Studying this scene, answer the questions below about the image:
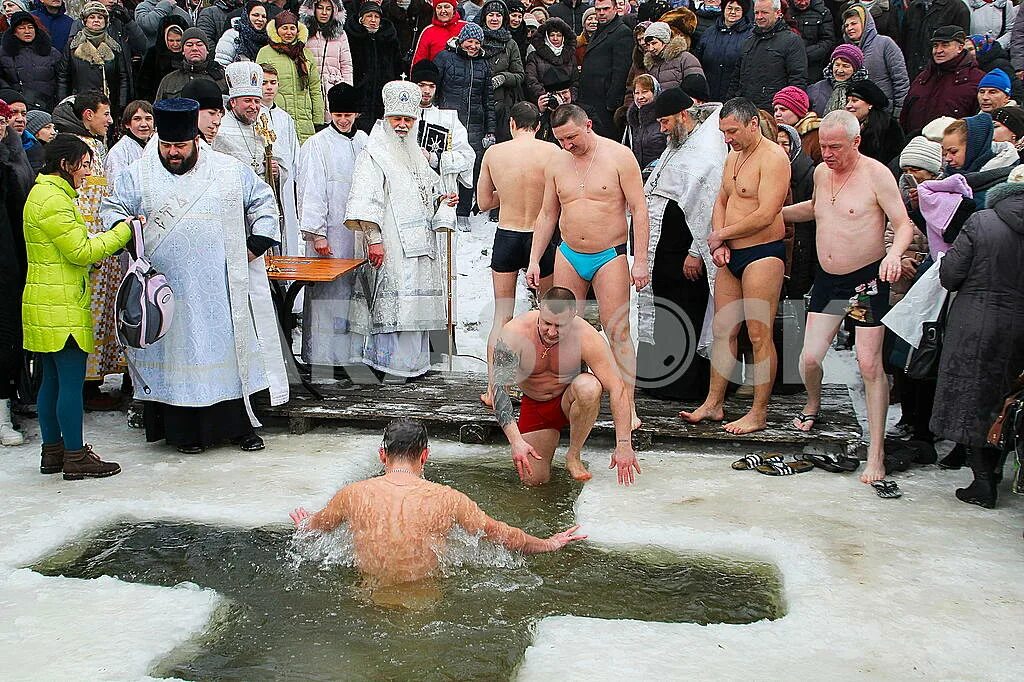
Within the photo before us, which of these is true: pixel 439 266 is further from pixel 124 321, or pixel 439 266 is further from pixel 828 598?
pixel 828 598

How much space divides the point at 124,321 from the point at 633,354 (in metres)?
2.93

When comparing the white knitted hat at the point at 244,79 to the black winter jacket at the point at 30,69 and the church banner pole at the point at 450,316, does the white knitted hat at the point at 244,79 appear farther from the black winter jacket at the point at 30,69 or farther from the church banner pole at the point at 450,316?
the black winter jacket at the point at 30,69

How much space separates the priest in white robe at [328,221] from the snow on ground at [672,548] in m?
0.99

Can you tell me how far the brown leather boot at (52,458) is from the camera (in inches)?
221

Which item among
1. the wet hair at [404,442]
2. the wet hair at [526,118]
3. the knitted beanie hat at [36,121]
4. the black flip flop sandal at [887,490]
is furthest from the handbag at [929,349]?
the knitted beanie hat at [36,121]

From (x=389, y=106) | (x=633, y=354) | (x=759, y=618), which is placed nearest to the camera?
(x=759, y=618)

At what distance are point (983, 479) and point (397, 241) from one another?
4.03 metres

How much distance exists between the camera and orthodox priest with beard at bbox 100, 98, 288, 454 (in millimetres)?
5824

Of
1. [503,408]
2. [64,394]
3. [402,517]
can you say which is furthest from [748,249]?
[64,394]

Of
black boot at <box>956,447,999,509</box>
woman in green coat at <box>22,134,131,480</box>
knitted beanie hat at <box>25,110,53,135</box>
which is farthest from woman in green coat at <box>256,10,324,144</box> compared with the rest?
black boot at <box>956,447,999,509</box>

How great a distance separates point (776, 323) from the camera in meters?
6.81

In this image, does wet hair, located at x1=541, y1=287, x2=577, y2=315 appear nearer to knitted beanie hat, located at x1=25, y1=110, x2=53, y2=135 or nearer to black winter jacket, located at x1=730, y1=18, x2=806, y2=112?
black winter jacket, located at x1=730, y1=18, x2=806, y2=112

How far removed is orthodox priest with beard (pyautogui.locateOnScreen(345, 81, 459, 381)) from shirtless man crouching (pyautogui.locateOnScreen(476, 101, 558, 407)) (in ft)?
2.38

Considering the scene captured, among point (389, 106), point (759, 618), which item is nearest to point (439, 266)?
point (389, 106)
